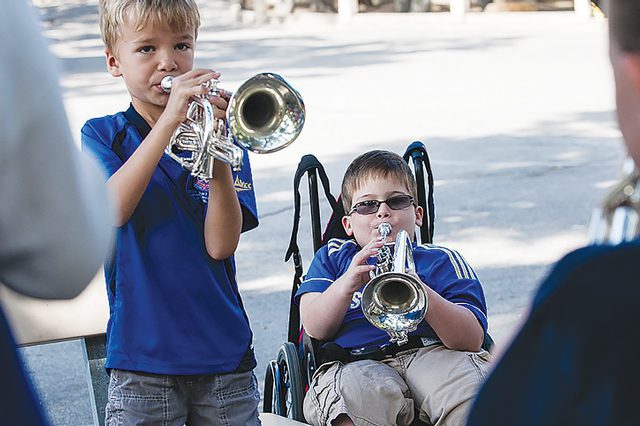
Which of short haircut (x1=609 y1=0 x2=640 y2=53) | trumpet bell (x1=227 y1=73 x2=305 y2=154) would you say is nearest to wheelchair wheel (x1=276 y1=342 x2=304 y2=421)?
trumpet bell (x1=227 y1=73 x2=305 y2=154)

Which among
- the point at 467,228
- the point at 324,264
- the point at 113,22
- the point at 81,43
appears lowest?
the point at 81,43

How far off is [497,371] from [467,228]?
5.97 metres

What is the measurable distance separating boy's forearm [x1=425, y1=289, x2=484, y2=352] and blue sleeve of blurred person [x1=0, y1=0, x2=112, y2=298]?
1.93 meters

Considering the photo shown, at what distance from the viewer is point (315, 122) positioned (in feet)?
35.0

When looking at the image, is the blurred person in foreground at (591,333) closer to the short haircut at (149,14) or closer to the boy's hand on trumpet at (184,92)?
the boy's hand on trumpet at (184,92)

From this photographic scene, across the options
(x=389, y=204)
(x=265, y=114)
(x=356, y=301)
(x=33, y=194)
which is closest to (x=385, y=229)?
(x=389, y=204)

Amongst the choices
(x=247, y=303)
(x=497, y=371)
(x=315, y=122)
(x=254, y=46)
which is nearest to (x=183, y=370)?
(x=497, y=371)

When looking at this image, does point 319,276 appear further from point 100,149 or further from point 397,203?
point 100,149

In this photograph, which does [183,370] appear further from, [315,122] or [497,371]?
[315,122]

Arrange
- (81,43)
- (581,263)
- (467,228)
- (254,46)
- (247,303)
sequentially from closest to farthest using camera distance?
(581,263)
(247,303)
(467,228)
(254,46)
(81,43)

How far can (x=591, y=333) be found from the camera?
3.23 feet

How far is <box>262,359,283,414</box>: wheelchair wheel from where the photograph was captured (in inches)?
137

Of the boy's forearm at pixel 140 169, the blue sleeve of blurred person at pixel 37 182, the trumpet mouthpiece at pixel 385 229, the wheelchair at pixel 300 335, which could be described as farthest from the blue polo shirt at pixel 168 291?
the blue sleeve of blurred person at pixel 37 182

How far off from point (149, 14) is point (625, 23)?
1920mm
